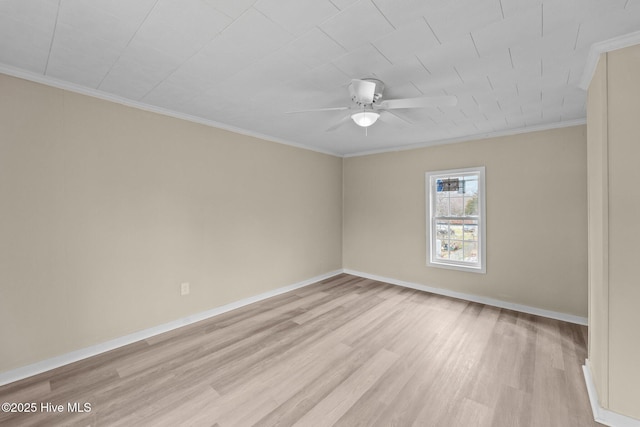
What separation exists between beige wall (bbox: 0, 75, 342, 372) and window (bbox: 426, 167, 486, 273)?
2598 mm

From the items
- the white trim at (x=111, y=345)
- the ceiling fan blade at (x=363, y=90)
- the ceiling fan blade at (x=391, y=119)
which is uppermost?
the ceiling fan blade at (x=391, y=119)

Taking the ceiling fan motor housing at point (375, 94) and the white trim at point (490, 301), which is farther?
the white trim at point (490, 301)

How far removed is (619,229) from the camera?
5.64 ft

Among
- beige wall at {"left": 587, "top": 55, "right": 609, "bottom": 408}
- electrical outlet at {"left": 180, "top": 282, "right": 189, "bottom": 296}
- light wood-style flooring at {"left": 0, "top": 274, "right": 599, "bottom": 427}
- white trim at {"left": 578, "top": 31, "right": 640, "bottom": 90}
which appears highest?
white trim at {"left": 578, "top": 31, "right": 640, "bottom": 90}

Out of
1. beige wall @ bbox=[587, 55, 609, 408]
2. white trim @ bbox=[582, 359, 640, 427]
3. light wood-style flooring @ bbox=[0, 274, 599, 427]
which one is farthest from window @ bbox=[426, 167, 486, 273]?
white trim @ bbox=[582, 359, 640, 427]

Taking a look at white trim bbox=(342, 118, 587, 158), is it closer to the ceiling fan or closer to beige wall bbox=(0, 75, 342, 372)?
beige wall bbox=(0, 75, 342, 372)

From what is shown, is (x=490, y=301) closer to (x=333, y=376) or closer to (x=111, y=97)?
(x=333, y=376)

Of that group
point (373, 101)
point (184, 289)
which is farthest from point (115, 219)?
point (373, 101)

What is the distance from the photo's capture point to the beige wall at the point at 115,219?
215 cm

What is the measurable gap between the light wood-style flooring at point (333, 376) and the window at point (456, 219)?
978 mm

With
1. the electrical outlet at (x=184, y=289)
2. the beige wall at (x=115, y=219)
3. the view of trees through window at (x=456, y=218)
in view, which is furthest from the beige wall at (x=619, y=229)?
the electrical outlet at (x=184, y=289)

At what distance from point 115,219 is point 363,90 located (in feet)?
8.72

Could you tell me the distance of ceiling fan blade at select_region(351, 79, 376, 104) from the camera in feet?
6.66

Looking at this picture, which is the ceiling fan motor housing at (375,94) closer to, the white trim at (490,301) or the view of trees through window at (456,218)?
the view of trees through window at (456,218)
